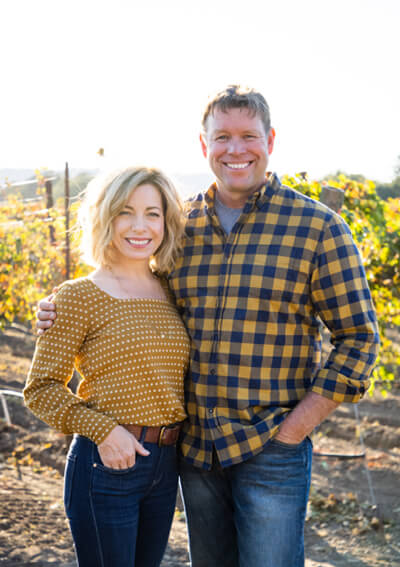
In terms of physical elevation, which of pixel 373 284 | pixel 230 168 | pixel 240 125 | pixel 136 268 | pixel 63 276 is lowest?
pixel 63 276

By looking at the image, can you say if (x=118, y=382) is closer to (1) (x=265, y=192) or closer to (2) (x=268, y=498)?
(2) (x=268, y=498)

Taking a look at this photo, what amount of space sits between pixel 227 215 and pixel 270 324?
455 millimetres

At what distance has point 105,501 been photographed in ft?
6.00

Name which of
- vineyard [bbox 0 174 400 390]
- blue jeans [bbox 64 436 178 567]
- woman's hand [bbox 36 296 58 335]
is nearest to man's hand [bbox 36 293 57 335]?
woman's hand [bbox 36 296 58 335]

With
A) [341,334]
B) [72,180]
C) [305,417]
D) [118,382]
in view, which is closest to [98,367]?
[118,382]

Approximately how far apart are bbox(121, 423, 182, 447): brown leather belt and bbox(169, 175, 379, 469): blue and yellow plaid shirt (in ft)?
0.38

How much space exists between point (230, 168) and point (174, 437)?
3.13 feet

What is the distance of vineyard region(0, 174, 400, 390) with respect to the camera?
5.14 m

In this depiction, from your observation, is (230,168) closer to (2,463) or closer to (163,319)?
(163,319)

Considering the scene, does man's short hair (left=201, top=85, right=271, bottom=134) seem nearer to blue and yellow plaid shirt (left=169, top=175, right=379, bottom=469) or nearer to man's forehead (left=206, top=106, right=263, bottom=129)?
man's forehead (left=206, top=106, right=263, bottom=129)

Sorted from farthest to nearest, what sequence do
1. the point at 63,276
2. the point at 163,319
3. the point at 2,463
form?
→ the point at 63,276
the point at 2,463
the point at 163,319

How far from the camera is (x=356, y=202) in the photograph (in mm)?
5176

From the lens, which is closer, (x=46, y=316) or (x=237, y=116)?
(x=46, y=316)

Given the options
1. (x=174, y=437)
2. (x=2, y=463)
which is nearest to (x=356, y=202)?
(x=174, y=437)
